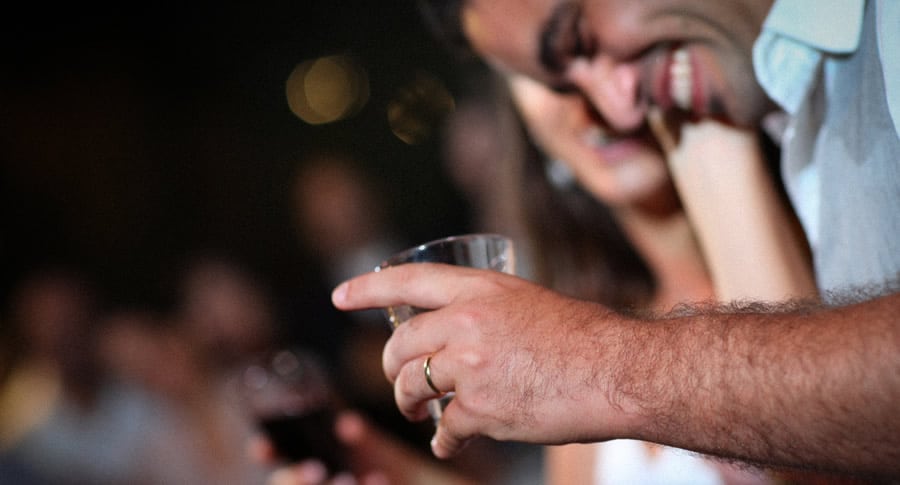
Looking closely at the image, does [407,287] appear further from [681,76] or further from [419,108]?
[419,108]

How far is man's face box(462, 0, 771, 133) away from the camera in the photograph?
1420 millimetres

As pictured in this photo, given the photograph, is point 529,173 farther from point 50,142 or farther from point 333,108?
point 50,142

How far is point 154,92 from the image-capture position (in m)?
4.90

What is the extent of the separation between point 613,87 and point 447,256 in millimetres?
718

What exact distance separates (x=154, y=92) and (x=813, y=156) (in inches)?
177

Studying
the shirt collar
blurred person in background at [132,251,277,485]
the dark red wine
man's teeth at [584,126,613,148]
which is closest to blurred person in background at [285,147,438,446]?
blurred person in background at [132,251,277,485]

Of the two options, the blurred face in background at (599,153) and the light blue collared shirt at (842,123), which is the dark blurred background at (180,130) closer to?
the blurred face in background at (599,153)

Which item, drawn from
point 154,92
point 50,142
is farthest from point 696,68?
point 50,142

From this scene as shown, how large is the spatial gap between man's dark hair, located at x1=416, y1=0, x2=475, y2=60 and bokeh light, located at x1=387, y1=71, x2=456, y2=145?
1.96m

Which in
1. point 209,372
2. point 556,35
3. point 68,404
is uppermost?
point 556,35

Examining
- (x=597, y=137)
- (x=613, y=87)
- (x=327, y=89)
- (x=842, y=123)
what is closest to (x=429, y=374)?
(x=842, y=123)

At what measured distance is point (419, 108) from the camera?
443cm

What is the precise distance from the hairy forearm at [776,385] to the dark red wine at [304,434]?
0.78 meters

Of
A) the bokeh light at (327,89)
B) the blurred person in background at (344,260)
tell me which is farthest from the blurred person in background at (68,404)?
the bokeh light at (327,89)
